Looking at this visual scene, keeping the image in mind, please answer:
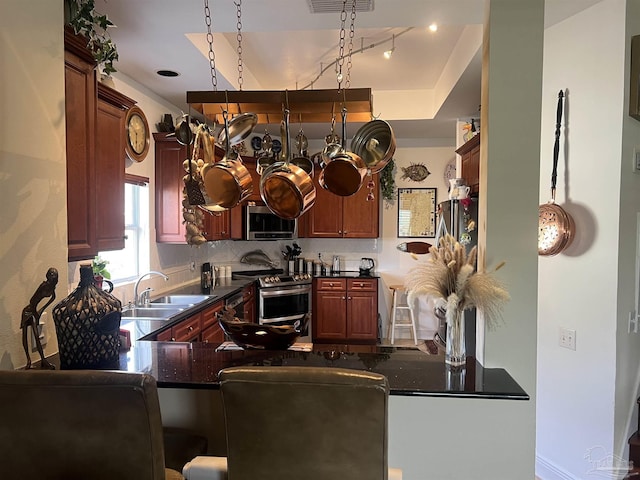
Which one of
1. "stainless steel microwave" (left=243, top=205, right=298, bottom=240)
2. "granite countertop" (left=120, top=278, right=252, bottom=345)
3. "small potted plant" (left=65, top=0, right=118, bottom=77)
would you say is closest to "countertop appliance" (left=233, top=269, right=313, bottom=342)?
"granite countertop" (left=120, top=278, right=252, bottom=345)

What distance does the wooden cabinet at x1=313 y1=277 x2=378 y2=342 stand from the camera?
5320 mm

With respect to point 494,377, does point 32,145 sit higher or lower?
higher

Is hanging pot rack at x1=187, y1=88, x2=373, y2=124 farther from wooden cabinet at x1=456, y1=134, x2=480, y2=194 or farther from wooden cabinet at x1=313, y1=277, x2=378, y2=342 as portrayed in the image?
wooden cabinet at x1=313, y1=277, x2=378, y2=342

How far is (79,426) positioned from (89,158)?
4.46ft

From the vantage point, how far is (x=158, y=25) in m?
2.44

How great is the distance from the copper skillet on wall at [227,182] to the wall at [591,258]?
74.9 inches

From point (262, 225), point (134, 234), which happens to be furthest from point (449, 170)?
point (134, 234)

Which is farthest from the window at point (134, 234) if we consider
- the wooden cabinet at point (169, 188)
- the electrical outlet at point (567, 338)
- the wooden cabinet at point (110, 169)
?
the electrical outlet at point (567, 338)

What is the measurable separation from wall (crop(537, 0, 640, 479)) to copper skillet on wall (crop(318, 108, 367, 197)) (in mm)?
1312

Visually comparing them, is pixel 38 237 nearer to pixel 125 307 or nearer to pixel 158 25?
pixel 158 25

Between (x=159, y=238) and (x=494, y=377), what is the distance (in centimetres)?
313

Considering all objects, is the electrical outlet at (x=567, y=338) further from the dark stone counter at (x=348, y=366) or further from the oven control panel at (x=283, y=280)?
the oven control panel at (x=283, y=280)

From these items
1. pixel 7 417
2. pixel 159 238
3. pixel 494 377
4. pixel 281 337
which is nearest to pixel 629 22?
pixel 494 377

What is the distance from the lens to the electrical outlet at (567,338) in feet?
8.12
